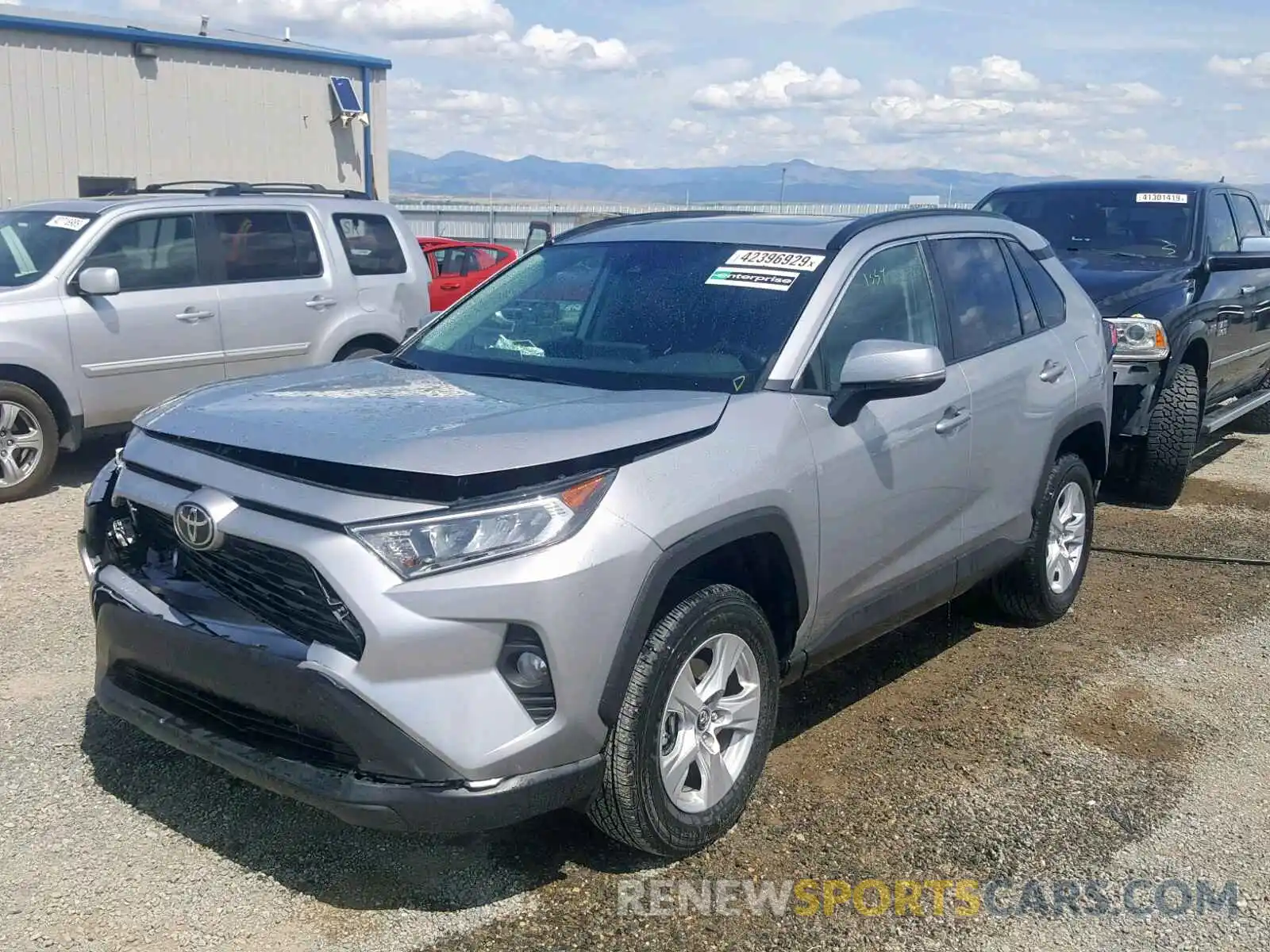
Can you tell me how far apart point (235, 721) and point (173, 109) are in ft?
55.4

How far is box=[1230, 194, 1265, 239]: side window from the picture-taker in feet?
30.5

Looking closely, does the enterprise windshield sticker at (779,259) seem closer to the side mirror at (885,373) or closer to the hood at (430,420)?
the side mirror at (885,373)

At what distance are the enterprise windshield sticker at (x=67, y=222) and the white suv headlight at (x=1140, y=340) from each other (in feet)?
21.1

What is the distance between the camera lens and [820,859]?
11.4 feet

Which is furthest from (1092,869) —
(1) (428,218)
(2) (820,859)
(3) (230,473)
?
(1) (428,218)

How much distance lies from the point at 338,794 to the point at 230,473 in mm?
869

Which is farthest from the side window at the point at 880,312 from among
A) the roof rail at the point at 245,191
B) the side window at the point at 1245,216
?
the side window at the point at 1245,216

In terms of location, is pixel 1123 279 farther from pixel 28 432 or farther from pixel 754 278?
pixel 28 432

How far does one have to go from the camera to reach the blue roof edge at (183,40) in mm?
16219

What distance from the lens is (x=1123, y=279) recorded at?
785 cm

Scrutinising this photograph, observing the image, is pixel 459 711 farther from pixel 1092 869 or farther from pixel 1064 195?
pixel 1064 195

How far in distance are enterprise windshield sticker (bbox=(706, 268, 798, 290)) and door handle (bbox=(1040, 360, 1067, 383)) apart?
5.01ft

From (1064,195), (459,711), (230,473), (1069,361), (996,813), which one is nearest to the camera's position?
(459,711)

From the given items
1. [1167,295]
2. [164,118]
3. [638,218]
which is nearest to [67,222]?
[638,218]
